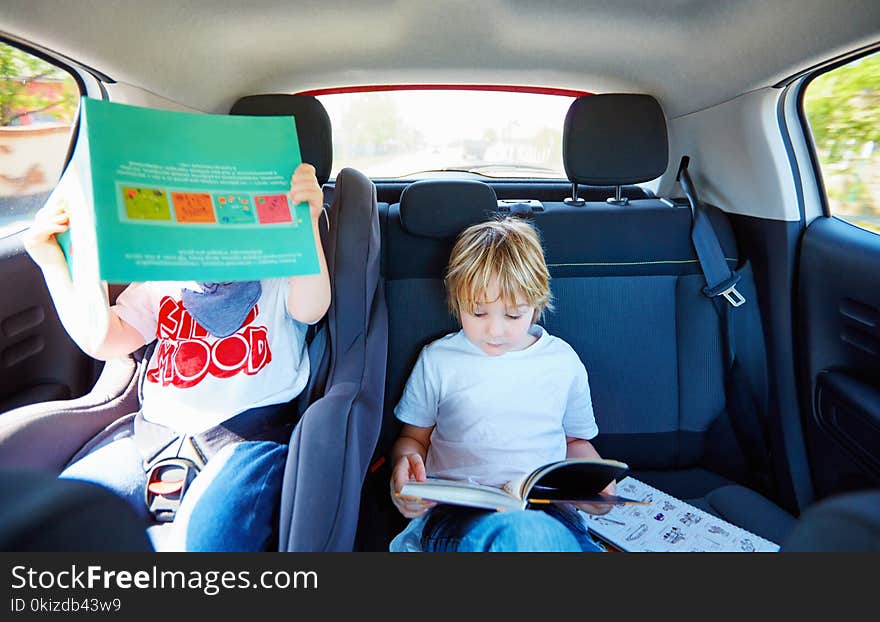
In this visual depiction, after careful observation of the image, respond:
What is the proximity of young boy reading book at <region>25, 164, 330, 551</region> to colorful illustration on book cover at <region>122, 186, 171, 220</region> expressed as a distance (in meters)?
0.24

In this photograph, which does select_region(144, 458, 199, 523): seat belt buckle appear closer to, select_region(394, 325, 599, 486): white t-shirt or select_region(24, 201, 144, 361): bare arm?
select_region(24, 201, 144, 361): bare arm

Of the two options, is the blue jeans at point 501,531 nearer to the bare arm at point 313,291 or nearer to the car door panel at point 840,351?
the bare arm at point 313,291

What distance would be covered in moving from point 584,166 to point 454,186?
0.53m

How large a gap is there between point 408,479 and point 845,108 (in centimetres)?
166

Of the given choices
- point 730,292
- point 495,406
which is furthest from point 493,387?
point 730,292

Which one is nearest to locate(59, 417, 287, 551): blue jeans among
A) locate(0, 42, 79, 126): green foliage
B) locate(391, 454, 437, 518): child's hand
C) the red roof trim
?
locate(391, 454, 437, 518): child's hand

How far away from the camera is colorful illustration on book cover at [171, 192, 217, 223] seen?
1.07m

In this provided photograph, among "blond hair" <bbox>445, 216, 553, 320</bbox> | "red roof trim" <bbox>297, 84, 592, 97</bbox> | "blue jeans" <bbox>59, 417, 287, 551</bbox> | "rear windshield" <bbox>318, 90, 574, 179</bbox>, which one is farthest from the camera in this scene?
"rear windshield" <bbox>318, 90, 574, 179</bbox>

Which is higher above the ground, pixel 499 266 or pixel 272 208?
pixel 272 208

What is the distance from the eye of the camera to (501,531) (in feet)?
3.34

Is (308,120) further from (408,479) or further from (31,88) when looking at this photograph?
(408,479)

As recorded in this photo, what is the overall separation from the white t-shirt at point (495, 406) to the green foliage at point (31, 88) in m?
1.27

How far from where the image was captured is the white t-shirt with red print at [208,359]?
132 centimetres

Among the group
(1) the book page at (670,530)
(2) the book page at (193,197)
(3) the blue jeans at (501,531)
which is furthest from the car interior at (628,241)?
(2) the book page at (193,197)
